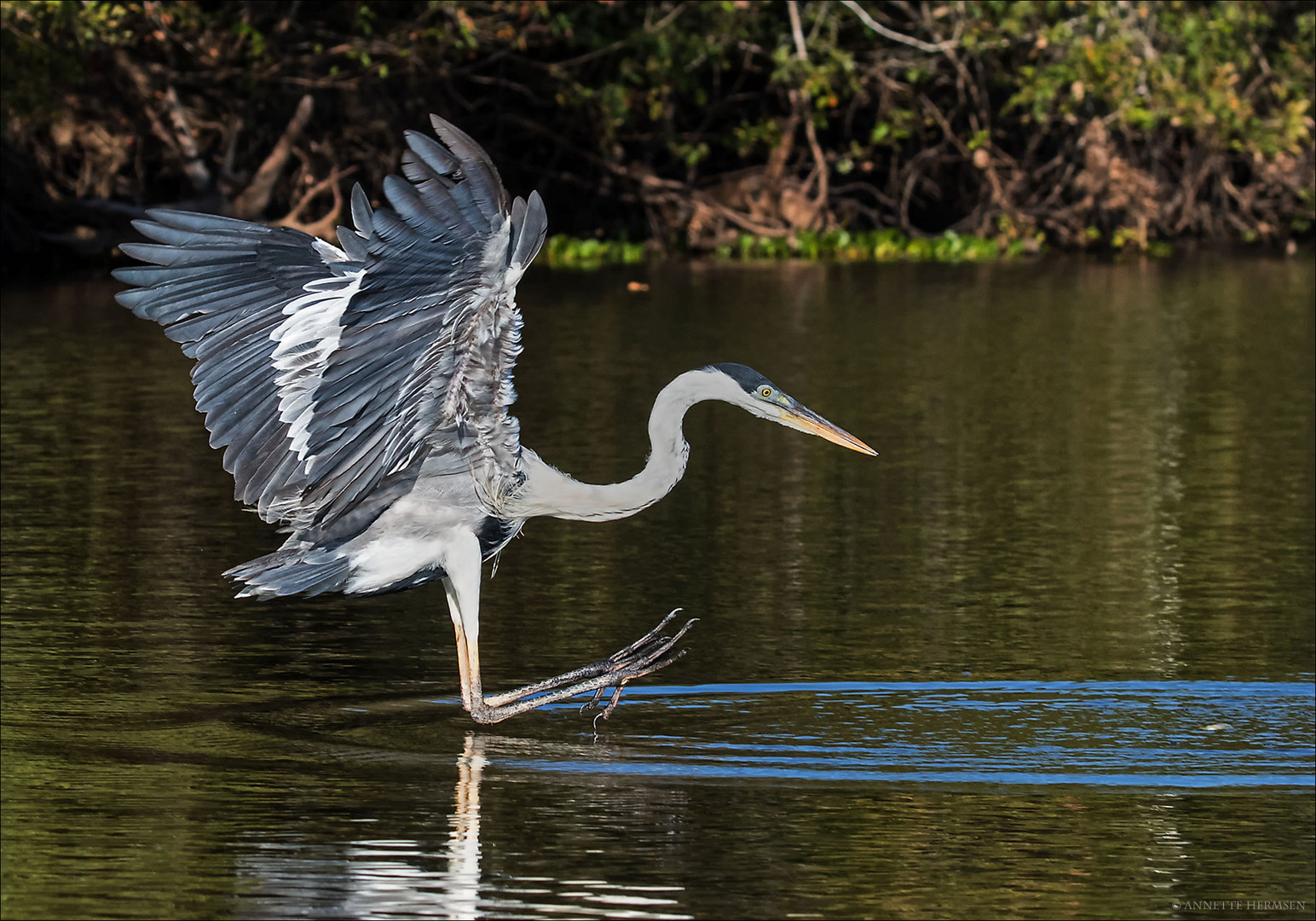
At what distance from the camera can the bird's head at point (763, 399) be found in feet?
23.2

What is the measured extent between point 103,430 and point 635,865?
8.35 meters

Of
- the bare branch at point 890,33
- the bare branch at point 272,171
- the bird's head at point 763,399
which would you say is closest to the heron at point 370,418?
the bird's head at point 763,399

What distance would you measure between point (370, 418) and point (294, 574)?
63cm

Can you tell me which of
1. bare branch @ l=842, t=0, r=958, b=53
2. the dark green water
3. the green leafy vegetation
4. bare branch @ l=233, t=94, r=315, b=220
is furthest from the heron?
bare branch @ l=233, t=94, r=315, b=220

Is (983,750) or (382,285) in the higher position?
(382,285)

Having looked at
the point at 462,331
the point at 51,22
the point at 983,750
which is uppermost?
the point at 51,22

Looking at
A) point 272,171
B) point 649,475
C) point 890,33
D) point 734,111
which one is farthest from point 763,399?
point 734,111

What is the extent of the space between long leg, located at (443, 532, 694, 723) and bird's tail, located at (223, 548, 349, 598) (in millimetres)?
324

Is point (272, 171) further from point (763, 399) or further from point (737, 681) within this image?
point (763, 399)

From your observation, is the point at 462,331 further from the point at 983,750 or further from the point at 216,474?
the point at 216,474

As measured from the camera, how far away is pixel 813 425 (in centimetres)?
724

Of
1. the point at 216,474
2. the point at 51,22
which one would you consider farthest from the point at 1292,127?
the point at 216,474

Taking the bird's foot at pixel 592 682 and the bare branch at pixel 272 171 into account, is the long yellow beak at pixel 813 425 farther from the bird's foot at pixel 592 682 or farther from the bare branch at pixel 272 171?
the bare branch at pixel 272 171

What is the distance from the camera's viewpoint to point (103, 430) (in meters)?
13.6
